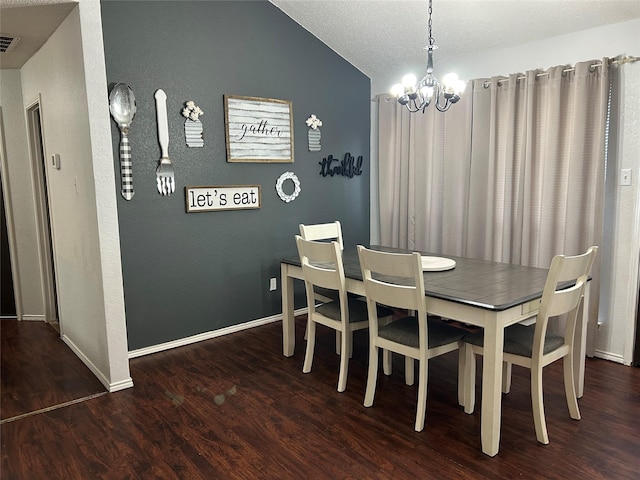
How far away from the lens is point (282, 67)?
13.4ft

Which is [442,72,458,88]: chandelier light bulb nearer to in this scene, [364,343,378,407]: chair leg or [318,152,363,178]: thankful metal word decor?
[364,343,378,407]: chair leg

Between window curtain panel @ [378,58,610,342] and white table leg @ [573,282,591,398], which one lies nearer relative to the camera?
white table leg @ [573,282,591,398]

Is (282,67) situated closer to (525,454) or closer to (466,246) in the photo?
(466,246)

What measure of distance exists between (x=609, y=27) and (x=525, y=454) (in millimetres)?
2813

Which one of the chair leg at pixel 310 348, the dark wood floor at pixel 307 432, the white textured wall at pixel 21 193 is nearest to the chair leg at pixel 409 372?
the dark wood floor at pixel 307 432

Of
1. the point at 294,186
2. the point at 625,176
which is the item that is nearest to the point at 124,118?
the point at 294,186

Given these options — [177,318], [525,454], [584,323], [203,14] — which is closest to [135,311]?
[177,318]

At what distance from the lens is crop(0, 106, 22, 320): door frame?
13.7 feet

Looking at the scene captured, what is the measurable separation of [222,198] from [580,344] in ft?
8.94

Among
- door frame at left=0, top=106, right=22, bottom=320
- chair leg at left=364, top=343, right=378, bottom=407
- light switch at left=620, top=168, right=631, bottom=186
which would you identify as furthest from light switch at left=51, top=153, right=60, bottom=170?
light switch at left=620, top=168, right=631, bottom=186

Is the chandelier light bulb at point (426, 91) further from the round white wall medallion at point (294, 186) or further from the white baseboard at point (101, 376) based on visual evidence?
the white baseboard at point (101, 376)

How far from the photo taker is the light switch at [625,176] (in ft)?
10.1

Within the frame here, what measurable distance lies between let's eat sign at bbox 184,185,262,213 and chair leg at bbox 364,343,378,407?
1.82 m

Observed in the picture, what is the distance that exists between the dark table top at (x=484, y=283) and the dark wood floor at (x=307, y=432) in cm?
73
